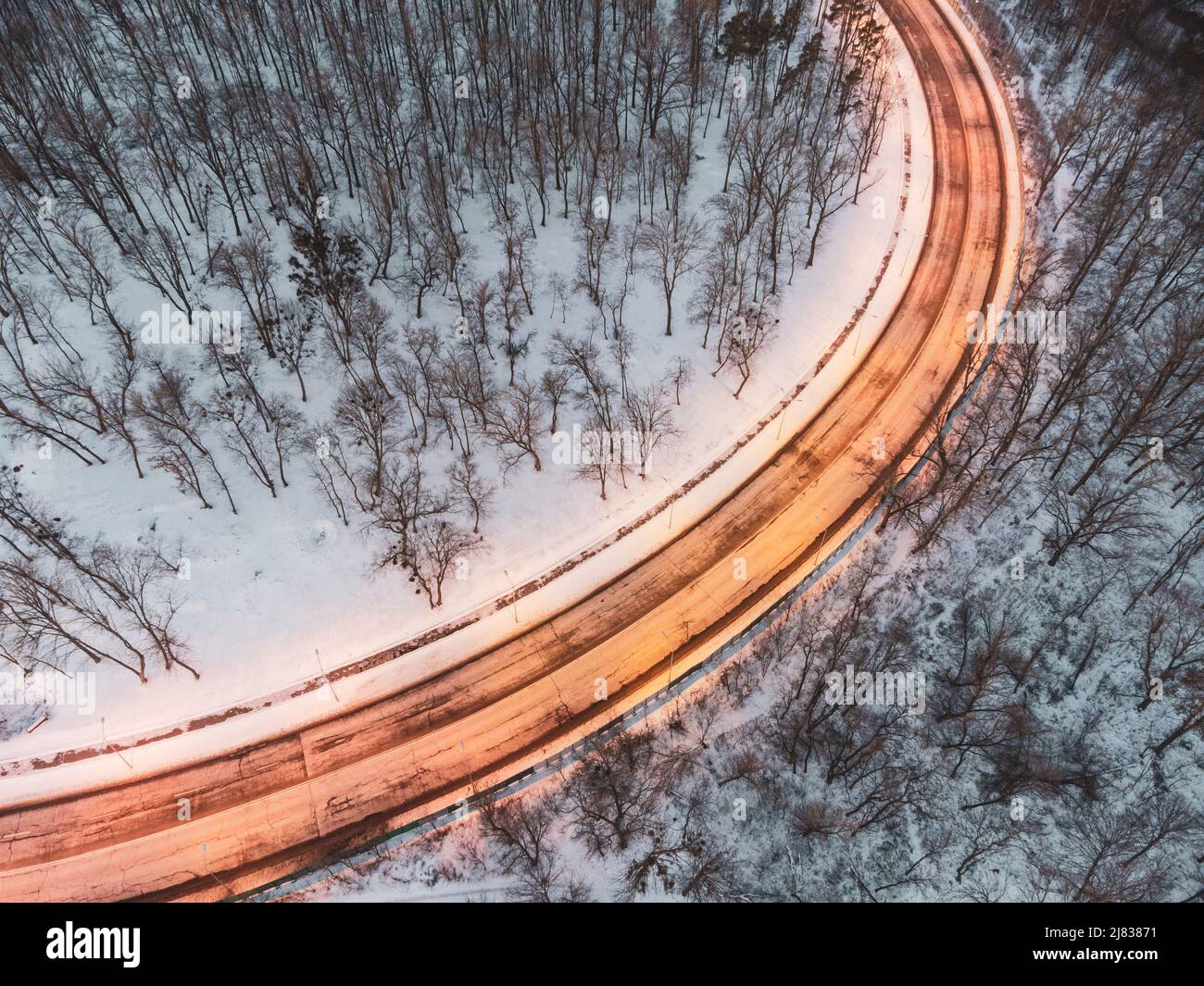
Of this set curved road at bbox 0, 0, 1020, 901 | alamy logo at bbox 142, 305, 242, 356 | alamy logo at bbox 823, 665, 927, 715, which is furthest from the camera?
alamy logo at bbox 142, 305, 242, 356

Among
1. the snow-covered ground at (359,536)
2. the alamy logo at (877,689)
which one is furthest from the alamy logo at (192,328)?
the alamy logo at (877,689)

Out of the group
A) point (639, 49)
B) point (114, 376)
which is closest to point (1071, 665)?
point (639, 49)

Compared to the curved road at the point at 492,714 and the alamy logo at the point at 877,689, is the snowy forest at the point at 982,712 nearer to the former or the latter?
the alamy logo at the point at 877,689

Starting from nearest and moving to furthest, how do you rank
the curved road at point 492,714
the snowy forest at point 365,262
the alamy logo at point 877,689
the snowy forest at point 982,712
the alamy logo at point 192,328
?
the snowy forest at point 982,712
the curved road at point 492,714
the alamy logo at point 877,689
the snowy forest at point 365,262
the alamy logo at point 192,328

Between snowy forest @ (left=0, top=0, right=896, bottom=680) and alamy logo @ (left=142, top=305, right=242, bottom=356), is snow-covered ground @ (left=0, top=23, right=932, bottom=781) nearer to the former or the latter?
snowy forest @ (left=0, top=0, right=896, bottom=680)

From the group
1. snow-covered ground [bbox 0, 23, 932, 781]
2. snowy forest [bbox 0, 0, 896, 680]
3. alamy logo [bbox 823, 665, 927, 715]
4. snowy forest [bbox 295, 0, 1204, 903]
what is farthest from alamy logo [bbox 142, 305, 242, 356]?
alamy logo [bbox 823, 665, 927, 715]

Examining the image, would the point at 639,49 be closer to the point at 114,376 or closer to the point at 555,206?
the point at 555,206
